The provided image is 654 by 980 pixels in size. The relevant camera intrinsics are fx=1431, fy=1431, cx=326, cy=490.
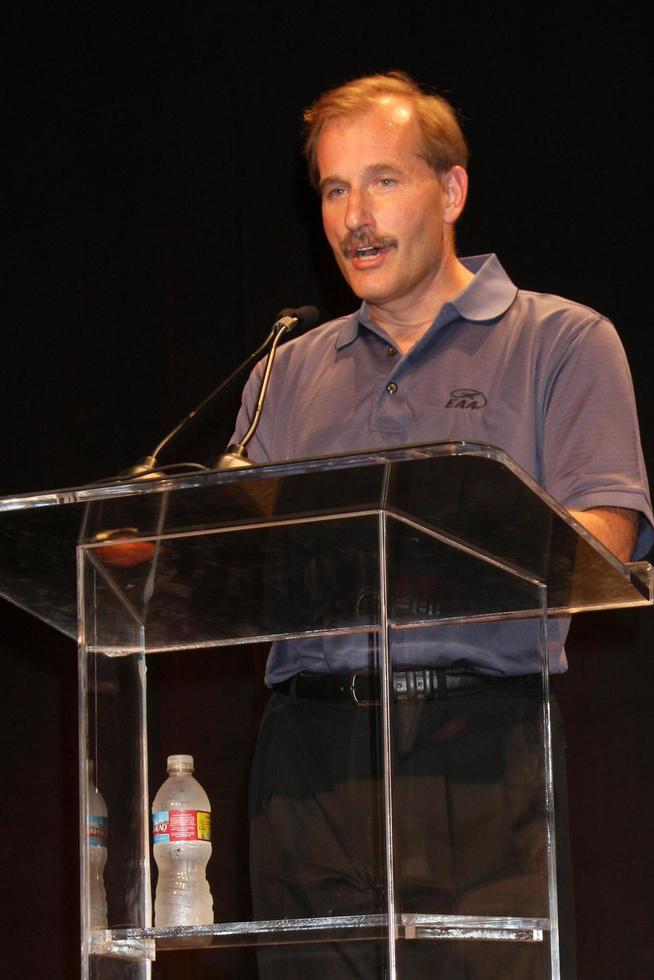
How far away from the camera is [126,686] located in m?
1.39

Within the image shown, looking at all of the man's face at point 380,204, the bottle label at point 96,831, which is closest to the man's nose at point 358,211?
the man's face at point 380,204

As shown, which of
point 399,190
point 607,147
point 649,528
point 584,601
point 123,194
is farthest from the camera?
point 123,194

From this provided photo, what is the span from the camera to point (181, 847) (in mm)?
1310

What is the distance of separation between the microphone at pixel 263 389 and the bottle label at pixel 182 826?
1.06ft

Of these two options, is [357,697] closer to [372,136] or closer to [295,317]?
[295,317]

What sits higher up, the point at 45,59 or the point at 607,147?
the point at 45,59

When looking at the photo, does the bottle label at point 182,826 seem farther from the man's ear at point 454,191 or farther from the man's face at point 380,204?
the man's ear at point 454,191

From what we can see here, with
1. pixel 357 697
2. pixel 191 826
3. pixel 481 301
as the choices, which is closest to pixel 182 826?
pixel 191 826

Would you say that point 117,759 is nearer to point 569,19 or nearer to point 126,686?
point 126,686

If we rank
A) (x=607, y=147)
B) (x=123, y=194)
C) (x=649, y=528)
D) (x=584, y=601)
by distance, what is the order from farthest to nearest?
(x=123, y=194) → (x=607, y=147) → (x=649, y=528) → (x=584, y=601)

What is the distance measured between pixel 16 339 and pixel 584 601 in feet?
6.56

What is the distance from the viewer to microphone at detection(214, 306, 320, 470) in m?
1.32

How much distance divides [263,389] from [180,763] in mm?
445

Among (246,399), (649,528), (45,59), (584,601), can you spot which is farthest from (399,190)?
(45,59)
